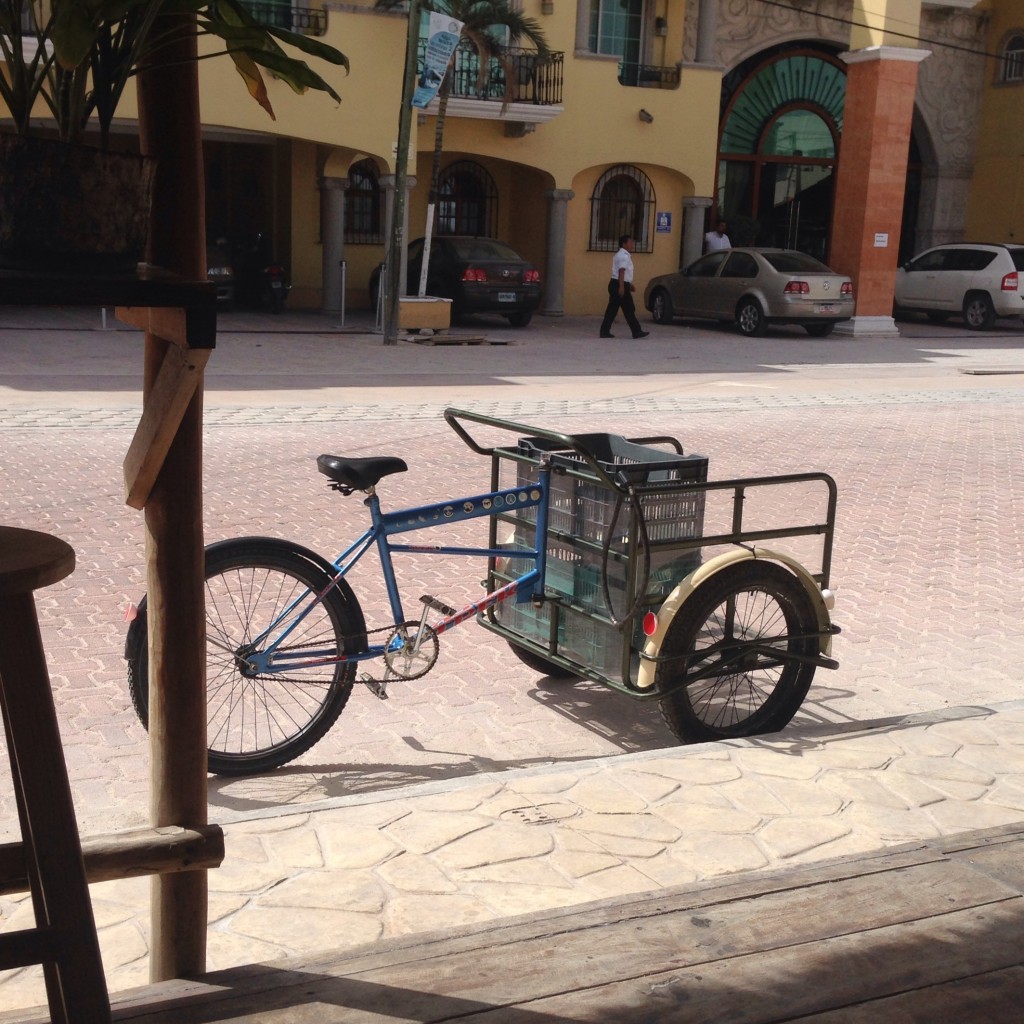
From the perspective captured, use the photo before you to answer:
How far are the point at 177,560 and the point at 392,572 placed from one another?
7.47ft

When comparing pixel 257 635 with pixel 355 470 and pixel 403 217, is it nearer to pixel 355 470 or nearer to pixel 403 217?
pixel 355 470

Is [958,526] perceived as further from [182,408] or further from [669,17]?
[669,17]

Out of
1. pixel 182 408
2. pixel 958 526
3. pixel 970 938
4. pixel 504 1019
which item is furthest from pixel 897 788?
pixel 958 526

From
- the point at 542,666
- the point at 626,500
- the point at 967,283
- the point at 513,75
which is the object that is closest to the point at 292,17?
the point at 513,75

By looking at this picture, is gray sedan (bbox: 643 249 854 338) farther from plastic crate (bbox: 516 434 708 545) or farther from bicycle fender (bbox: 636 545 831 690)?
bicycle fender (bbox: 636 545 831 690)

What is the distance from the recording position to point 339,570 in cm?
488

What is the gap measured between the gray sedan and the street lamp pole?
6.62 m

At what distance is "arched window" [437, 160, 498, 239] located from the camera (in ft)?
89.6

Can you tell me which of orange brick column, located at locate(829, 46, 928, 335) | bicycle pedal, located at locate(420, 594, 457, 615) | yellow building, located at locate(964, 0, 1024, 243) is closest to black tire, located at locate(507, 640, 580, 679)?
bicycle pedal, located at locate(420, 594, 457, 615)

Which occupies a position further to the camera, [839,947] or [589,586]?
[589,586]

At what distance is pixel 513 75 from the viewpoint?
79.7 feet

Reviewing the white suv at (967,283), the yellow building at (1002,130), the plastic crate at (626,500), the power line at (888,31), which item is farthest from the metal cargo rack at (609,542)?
the yellow building at (1002,130)

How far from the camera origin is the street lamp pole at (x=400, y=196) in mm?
19125

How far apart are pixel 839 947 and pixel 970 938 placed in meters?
0.31
